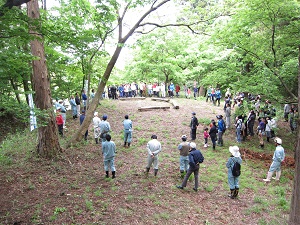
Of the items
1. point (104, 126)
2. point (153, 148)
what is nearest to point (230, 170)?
point (153, 148)

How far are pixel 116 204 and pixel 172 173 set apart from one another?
312 cm

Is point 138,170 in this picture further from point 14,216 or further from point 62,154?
point 14,216

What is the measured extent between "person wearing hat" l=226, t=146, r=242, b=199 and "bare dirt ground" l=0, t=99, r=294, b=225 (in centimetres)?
31

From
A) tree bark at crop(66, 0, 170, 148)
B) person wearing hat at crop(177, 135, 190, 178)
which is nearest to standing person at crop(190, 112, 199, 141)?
person wearing hat at crop(177, 135, 190, 178)

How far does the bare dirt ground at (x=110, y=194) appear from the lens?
616 cm

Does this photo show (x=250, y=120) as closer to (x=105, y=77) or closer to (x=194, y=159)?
(x=194, y=159)

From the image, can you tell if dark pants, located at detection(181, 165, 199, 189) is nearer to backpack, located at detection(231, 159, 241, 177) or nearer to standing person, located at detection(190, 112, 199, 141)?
backpack, located at detection(231, 159, 241, 177)

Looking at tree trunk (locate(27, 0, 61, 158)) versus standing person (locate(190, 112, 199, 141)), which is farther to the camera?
standing person (locate(190, 112, 199, 141))

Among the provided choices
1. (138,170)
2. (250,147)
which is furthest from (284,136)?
(138,170)

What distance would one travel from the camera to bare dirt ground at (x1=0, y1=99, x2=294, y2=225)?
6.16 metres

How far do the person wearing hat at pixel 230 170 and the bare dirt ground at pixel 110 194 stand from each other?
309 millimetres

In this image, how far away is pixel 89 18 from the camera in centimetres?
1201

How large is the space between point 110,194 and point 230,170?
4083 millimetres

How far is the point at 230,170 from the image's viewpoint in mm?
7637
